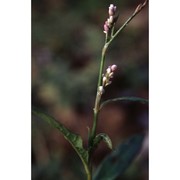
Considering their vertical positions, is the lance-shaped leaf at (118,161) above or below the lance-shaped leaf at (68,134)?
below

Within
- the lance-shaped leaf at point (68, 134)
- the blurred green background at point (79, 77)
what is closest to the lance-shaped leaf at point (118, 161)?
the lance-shaped leaf at point (68, 134)

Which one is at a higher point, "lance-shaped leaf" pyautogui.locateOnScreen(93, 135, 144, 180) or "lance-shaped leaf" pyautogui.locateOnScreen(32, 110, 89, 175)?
"lance-shaped leaf" pyautogui.locateOnScreen(32, 110, 89, 175)

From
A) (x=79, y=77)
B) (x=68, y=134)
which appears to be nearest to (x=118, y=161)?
(x=68, y=134)

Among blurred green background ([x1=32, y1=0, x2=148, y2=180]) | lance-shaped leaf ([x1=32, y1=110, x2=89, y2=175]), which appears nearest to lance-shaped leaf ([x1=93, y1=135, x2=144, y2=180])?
lance-shaped leaf ([x1=32, y1=110, x2=89, y2=175])

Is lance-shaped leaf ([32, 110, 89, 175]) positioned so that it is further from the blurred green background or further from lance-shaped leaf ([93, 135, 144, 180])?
the blurred green background

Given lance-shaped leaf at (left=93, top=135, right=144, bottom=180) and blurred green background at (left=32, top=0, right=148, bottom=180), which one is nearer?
lance-shaped leaf at (left=93, top=135, right=144, bottom=180)

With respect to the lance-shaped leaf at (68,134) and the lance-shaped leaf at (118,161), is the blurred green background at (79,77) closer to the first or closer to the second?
the lance-shaped leaf at (118,161)

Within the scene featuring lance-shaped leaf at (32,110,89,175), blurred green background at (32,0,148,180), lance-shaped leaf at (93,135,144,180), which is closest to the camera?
lance-shaped leaf at (32,110,89,175)
